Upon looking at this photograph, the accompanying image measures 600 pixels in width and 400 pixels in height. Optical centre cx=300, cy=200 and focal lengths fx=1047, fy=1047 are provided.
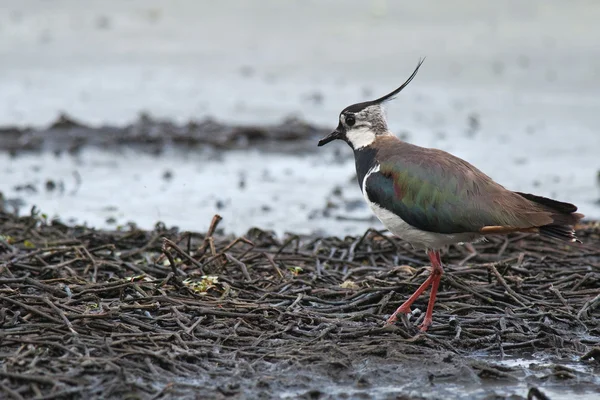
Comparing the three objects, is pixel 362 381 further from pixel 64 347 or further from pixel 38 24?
pixel 38 24

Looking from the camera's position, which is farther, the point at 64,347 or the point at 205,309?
the point at 205,309

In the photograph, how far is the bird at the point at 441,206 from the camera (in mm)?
6250

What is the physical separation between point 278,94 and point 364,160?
837cm

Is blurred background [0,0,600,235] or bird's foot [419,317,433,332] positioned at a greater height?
blurred background [0,0,600,235]

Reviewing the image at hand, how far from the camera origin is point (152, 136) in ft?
40.8

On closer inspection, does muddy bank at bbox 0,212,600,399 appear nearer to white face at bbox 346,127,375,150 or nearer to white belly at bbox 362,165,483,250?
white belly at bbox 362,165,483,250

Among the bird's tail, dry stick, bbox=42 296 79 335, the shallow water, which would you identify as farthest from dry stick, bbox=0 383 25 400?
the shallow water

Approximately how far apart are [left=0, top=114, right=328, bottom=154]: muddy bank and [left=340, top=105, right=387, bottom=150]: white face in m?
5.05

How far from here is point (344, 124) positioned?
7371 mm

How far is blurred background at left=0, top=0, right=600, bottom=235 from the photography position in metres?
10.6

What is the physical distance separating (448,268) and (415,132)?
18.9 feet

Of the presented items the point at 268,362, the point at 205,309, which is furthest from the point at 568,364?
the point at 205,309

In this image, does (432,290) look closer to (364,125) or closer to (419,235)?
(419,235)

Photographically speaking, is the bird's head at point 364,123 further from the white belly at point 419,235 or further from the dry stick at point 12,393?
the dry stick at point 12,393
